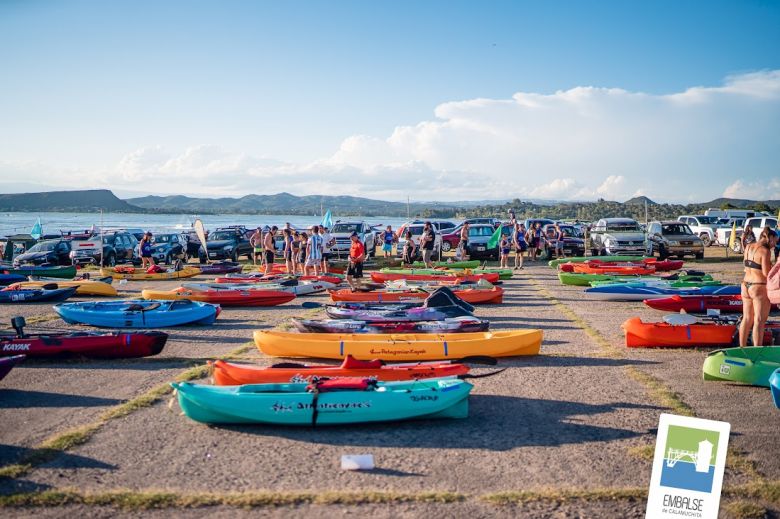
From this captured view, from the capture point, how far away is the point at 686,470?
3.71m

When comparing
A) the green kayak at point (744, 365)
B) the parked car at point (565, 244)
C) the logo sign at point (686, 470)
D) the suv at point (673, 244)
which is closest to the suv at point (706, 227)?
the suv at point (673, 244)

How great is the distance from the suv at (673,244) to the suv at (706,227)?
831 cm

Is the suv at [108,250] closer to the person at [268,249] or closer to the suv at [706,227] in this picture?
the person at [268,249]

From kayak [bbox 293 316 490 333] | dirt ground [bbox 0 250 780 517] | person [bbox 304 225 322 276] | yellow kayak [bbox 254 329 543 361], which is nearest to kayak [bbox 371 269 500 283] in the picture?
person [bbox 304 225 322 276]

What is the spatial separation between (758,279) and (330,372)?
230 inches

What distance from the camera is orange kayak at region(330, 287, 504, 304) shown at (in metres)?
14.0

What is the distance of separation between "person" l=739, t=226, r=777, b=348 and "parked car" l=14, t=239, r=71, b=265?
2424cm

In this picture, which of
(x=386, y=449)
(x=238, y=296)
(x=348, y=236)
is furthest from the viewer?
(x=348, y=236)

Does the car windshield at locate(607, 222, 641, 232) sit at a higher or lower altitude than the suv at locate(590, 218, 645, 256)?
higher

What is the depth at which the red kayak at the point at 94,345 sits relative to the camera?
9.05 metres

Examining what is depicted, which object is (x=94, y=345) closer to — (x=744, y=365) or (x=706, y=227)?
(x=744, y=365)

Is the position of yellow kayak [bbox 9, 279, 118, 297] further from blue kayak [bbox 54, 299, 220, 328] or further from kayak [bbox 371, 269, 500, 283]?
kayak [bbox 371, 269, 500, 283]

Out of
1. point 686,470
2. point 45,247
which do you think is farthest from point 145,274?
point 686,470

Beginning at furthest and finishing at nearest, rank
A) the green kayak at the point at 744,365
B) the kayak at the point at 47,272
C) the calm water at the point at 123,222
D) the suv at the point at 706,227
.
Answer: the calm water at the point at 123,222, the suv at the point at 706,227, the kayak at the point at 47,272, the green kayak at the point at 744,365
